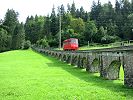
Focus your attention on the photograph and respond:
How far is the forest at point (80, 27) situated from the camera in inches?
4250

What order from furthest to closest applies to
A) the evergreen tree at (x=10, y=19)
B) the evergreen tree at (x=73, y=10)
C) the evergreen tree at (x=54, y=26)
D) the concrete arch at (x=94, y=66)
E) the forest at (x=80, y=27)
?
the evergreen tree at (x=10, y=19) < the evergreen tree at (x=73, y=10) < the evergreen tree at (x=54, y=26) < the forest at (x=80, y=27) < the concrete arch at (x=94, y=66)

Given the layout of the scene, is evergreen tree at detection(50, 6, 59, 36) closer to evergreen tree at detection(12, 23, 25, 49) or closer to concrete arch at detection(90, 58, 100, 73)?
evergreen tree at detection(12, 23, 25, 49)

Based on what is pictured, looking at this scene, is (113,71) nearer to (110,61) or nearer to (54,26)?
(110,61)

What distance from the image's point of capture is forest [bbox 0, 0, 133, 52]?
10794 cm

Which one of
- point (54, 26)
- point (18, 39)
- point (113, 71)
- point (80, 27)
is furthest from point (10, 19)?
point (113, 71)

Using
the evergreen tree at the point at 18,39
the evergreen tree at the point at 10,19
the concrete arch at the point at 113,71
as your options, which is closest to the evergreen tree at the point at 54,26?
the evergreen tree at the point at 18,39

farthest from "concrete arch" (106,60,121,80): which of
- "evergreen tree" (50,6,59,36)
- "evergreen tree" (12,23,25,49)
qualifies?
"evergreen tree" (50,6,59,36)

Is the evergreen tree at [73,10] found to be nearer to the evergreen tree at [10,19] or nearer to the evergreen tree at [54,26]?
the evergreen tree at [54,26]

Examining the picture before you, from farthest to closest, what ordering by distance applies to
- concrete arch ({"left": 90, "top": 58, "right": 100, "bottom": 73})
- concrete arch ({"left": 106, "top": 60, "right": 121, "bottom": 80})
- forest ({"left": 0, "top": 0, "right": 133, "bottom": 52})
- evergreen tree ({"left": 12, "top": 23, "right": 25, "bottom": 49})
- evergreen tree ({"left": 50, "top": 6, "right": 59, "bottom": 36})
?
evergreen tree ({"left": 50, "top": 6, "right": 59, "bottom": 36}) → evergreen tree ({"left": 12, "top": 23, "right": 25, "bottom": 49}) → forest ({"left": 0, "top": 0, "right": 133, "bottom": 52}) → concrete arch ({"left": 90, "top": 58, "right": 100, "bottom": 73}) → concrete arch ({"left": 106, "top": 60, "right": 121, "bottom": 80})

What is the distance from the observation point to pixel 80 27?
129000 millimetres

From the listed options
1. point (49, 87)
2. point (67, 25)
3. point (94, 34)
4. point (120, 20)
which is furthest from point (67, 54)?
point (67, 25)

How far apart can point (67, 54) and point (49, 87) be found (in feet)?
107

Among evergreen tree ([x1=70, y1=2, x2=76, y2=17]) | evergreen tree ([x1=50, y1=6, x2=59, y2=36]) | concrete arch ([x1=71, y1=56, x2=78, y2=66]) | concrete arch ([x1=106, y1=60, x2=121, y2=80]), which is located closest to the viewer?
concrete arch ([x1=106, y1=60, x2=121, y2=80])

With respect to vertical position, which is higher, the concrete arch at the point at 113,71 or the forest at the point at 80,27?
the forest at the point at 80,27
